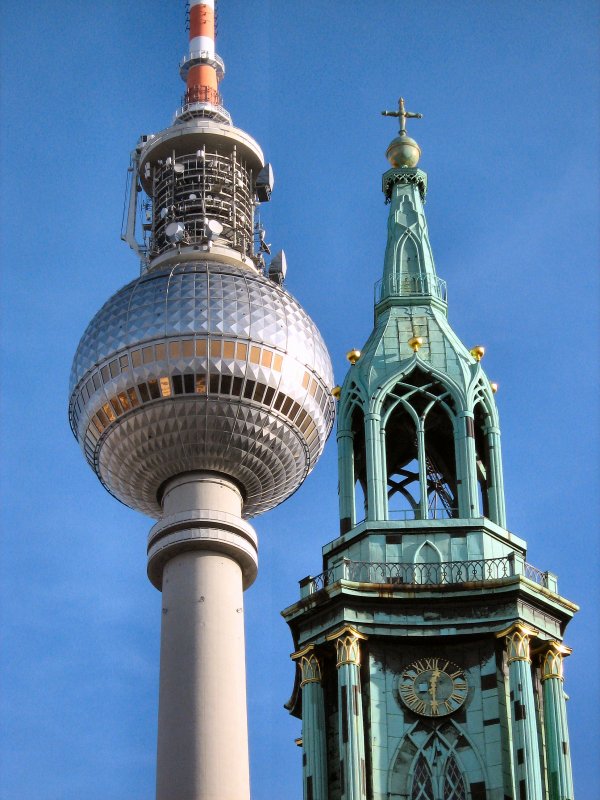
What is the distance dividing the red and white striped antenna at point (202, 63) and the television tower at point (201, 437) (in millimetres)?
15869

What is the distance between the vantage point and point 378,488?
68062 millimetres

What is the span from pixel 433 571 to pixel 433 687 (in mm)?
4463

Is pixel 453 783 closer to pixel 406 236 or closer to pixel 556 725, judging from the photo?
pixel 556 725

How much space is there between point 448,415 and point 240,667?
46235 mm

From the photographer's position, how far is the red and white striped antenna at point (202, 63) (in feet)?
460

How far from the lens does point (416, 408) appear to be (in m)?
71.6

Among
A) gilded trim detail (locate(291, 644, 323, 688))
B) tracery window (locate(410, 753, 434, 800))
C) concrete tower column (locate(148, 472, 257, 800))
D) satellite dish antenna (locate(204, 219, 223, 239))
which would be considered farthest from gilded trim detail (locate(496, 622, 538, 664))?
satellite dish antenna (locate(204, 219, 223, 239))

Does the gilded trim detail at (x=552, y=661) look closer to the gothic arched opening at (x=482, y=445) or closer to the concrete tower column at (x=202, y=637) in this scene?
the gothic arched opening at (x=482, y=445)

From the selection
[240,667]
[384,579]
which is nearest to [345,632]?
[384,579]

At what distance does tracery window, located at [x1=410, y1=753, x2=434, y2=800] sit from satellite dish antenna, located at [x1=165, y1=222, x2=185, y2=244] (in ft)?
236

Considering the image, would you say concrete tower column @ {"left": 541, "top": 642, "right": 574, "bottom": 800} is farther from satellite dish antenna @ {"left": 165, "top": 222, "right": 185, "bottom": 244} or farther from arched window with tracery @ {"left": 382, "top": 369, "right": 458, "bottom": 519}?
satellite dish antenna @ {"left": 165, "top": 222, "right": 185, "bottom": 244}

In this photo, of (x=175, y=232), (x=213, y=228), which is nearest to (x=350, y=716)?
(x=175, y=232)

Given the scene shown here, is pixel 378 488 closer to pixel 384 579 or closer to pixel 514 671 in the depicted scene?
pixel 384 579

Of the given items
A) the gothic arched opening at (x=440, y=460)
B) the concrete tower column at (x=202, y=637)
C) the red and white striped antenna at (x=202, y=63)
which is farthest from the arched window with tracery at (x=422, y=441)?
the red and white striped antenna at (x=202, y=63)
